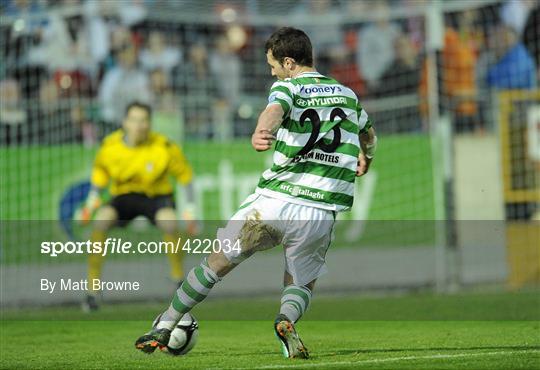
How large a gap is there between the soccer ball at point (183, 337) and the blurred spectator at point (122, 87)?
27.3 ft

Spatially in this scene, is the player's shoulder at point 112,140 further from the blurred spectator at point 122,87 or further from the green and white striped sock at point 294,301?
the green and white striped sock at point 294,301

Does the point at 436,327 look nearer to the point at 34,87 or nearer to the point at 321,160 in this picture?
the point at 321,160

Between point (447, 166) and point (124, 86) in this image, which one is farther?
point (124, 86)

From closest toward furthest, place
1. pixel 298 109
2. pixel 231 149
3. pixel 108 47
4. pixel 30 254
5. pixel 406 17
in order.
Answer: pixel 298 109 → pixel 30 254 → pixel 231 149 → pixel 108 47 → pixel 406 17

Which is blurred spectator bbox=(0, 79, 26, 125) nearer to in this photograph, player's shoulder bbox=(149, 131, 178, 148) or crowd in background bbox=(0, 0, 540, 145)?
crowd in background bbox=(0, 0, 540, 145)

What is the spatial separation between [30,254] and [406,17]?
7.95m

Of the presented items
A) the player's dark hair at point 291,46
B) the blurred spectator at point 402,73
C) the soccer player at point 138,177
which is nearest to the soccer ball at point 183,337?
the player's dark hair at point 291,46

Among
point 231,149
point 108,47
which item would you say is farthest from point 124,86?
point 231,149

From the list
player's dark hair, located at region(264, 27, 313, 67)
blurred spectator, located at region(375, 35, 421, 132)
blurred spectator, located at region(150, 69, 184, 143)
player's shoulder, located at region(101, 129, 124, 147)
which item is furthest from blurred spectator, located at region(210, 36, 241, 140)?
player's dark hair, located at region(264, 27, 313, 67)

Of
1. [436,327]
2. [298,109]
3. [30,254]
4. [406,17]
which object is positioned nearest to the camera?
[298,109]

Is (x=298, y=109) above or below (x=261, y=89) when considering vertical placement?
above

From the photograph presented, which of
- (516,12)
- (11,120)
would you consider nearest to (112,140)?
(11,120)

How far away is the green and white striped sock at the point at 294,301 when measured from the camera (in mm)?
7616

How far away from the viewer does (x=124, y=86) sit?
17.4m
